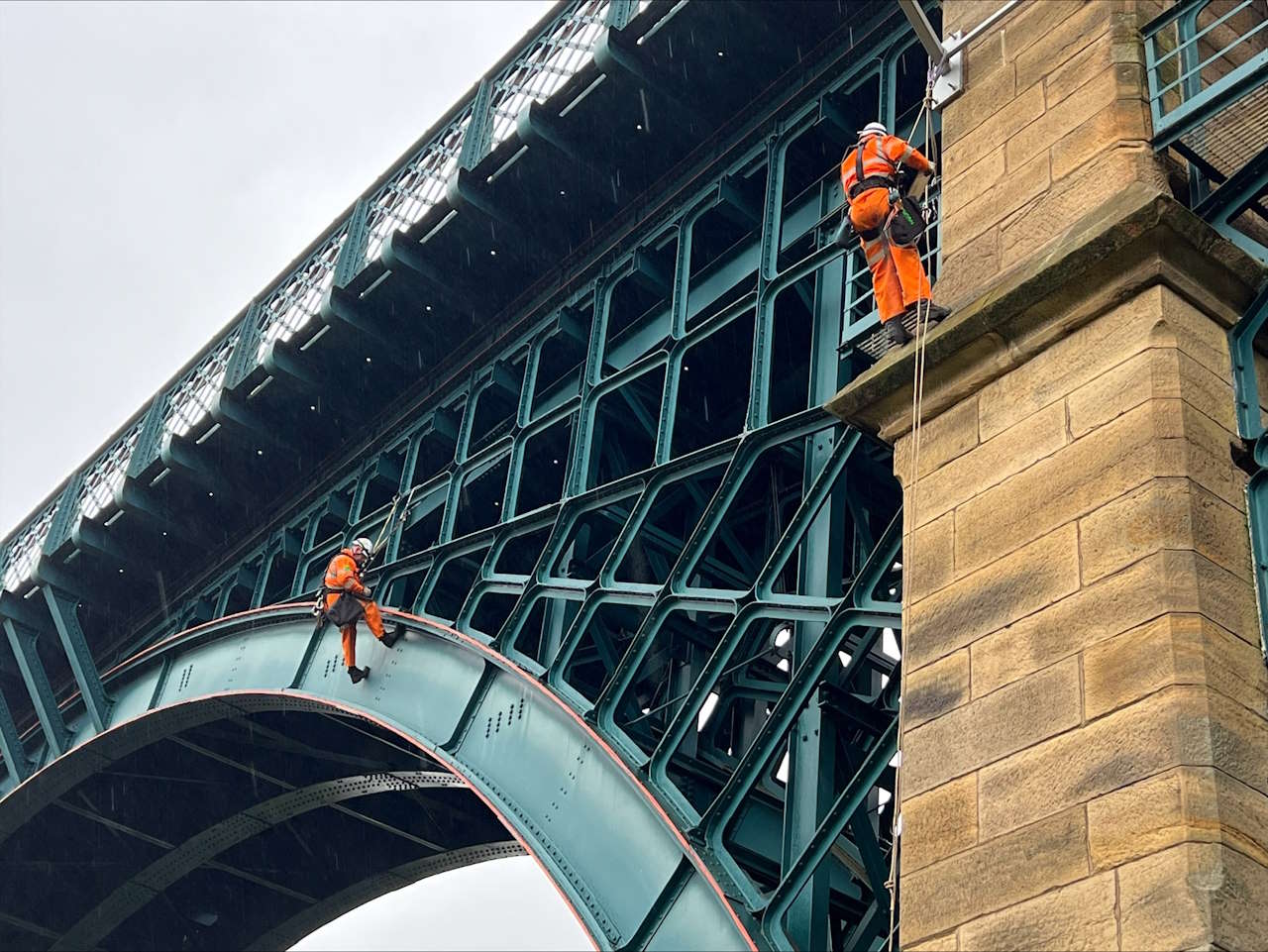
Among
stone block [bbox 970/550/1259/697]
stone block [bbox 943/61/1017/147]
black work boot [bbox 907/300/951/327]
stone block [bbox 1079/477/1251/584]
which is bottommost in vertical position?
stone block [bbox 970/550/1259/697]

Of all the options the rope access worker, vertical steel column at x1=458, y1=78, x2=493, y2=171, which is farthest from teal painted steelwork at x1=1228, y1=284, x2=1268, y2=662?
vertical steel column at x1=458, y1=78, x2=493, y2=171

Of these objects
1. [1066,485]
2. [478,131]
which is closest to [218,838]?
[478,131]

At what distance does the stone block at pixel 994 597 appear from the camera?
Answer: 27.9 ft

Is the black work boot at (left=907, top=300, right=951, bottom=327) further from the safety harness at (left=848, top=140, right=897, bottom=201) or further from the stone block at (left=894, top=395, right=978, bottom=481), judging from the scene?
the safety harness at (left=848, top=140, right=897, bottom=201)

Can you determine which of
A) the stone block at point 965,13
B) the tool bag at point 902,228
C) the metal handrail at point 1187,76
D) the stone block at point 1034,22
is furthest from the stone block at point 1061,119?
the stone block at point 965,13

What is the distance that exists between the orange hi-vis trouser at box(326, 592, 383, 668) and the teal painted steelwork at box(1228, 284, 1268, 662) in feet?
36.3

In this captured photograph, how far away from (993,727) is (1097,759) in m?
0.76

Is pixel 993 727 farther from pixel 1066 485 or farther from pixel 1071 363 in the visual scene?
pixel 1071 363

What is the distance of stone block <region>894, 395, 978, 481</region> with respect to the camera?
9.67m

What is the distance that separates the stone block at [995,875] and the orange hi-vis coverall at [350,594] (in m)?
10.6

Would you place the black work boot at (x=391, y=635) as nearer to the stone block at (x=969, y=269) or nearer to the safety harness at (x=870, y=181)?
the safety harness at (x=870, y=181)

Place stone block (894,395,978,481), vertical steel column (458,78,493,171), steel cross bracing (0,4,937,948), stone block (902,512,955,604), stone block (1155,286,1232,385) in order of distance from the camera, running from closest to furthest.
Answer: stone block (1155,286,1232,385) < stone block (902,512,955,604) < stone block (894,395,978,481) < steel cross bracing (0,4,937,948) < vertical steel column (458,78,493,171)

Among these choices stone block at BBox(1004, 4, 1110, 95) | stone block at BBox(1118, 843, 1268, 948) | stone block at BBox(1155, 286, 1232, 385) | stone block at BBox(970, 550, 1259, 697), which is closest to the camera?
stone block at BBox(1118, 843, 1268, 948)

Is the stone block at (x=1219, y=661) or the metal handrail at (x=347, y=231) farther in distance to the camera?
the metal handrail at (x=347, y=231)
